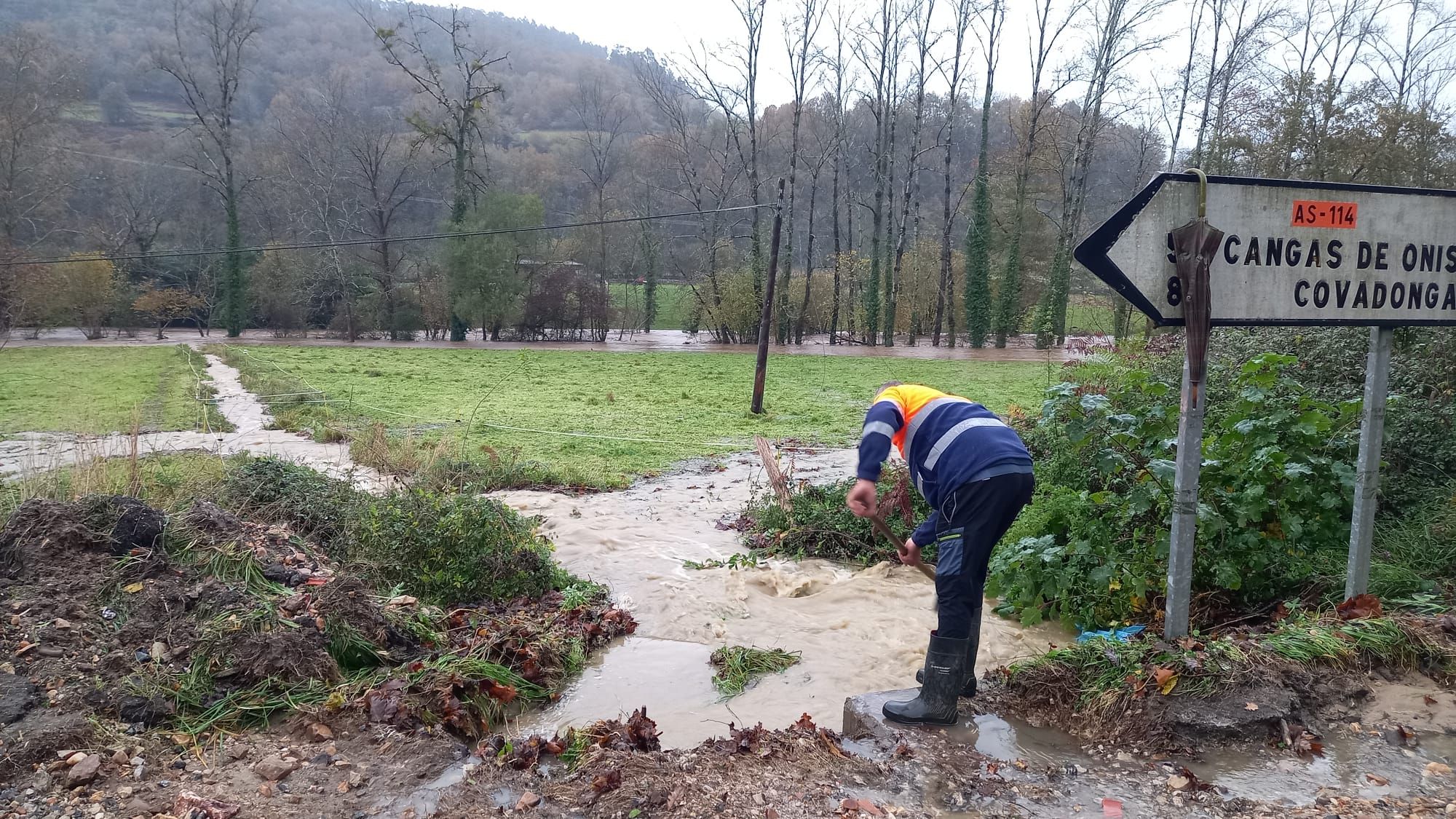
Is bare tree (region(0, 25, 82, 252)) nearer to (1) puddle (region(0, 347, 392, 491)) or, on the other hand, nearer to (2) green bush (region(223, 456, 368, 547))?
(1) puddle (region(0, 347, 392, 491))

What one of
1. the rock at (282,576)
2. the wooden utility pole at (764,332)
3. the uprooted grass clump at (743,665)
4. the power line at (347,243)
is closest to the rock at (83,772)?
the rock at (282,576)

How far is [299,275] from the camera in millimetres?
43531

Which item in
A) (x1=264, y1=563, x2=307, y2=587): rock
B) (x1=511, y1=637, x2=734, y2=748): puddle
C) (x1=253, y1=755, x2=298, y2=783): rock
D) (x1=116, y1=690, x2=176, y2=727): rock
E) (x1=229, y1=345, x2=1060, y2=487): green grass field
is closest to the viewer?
(x1=253, y1=755, x2=298, y2=783): rock

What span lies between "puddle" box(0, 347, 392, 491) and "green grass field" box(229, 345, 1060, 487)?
2.21 ft

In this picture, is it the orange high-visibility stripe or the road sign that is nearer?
the road sign

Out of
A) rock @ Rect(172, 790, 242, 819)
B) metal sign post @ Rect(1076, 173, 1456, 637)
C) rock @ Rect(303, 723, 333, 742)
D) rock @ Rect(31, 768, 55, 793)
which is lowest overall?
rock @ Rect(303, 723, 333, 742)

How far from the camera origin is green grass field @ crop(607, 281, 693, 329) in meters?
46.1

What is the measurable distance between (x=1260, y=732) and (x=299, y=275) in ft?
154

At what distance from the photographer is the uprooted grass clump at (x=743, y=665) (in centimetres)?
531

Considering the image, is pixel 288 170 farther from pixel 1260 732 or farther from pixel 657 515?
pixel 1260 732

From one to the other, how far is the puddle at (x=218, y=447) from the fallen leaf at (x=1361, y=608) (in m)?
7.95

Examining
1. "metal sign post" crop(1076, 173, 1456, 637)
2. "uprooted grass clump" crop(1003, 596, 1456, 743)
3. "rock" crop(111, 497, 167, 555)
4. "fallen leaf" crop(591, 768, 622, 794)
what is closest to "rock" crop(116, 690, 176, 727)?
"rock" crop(111, 497, 167, 555)

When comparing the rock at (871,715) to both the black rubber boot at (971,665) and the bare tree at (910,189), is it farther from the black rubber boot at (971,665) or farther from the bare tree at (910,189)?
the bare tree at (910,189)

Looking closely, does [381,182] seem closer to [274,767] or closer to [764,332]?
[764,332]
